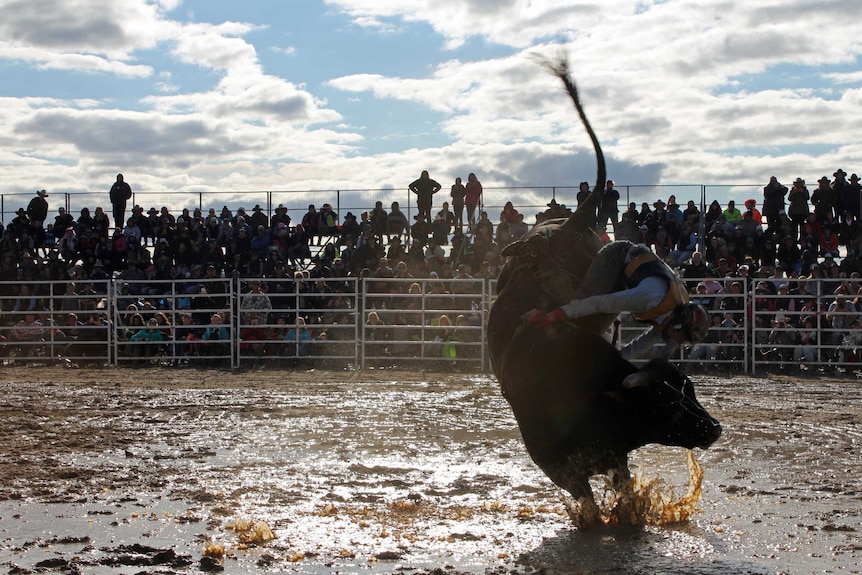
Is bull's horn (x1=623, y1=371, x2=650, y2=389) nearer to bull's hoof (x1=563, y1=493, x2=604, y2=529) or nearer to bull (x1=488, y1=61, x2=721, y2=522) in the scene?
bull (x1=488, y1=61, x2=721, y2=522)

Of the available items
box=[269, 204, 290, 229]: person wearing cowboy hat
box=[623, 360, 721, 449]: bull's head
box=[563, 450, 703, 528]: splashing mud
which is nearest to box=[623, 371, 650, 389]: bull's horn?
box=[623, 360, 721, 449]: bull's head

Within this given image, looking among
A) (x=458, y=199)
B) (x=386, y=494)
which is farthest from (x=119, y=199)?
(x=386, y=494)

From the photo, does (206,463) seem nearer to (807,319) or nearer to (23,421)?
(23,421)

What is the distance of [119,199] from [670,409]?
63.4 ft

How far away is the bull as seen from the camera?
4.78 metres

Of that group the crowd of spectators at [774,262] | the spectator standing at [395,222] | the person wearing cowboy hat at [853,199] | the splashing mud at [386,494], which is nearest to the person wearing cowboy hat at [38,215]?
the spectator standing at [395,222]

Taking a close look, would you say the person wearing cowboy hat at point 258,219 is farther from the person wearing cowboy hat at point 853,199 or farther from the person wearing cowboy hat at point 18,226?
the person wearing cowboy hat at point 853,199

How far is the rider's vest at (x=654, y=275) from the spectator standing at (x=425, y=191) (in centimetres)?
1547

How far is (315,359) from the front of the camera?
1753cm

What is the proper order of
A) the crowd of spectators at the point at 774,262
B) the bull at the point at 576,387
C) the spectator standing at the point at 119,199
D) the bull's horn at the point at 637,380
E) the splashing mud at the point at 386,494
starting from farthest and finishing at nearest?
the spectator standing at the point at 119,199, the crowd of spectators at the point at 774,262, the splashing mud at the point at 386,494, the bull at the point at 576,387, the bull's horn at the point at 637,380

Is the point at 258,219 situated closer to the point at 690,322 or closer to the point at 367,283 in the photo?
the point at 367,283

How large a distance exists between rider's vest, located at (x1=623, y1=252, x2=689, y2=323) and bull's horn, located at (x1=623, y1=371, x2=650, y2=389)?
0.51 meters

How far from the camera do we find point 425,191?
20.7m

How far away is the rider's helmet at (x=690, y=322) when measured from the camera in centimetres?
497
